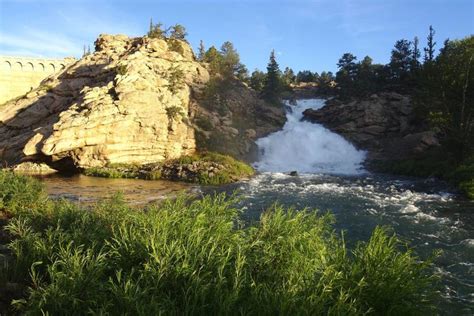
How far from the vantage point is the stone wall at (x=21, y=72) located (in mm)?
71188

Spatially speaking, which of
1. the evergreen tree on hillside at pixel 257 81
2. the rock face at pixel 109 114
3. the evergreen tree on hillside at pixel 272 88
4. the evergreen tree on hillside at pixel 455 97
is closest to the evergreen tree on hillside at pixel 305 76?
the evergreen tree on hillside at pixel 257 81

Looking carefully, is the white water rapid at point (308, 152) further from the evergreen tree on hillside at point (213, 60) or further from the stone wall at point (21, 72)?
the stone wall at point (21, 72)

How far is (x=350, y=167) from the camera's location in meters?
41.6

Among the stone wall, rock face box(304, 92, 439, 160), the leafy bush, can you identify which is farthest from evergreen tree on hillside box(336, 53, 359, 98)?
the stone wall

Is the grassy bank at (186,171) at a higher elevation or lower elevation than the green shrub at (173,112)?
lower

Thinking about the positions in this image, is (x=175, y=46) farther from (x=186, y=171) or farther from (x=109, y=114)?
(x=186, y=171)

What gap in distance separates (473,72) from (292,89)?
48.8 m

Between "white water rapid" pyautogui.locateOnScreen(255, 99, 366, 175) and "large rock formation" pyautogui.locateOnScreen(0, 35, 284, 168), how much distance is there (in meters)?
3.49

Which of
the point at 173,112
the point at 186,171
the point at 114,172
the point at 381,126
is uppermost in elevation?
the point at 173,112

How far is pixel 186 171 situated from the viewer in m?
31.2

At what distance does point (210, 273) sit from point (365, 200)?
17618 mm

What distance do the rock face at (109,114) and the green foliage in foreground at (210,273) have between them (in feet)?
85.9

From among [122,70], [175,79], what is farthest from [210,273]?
[175,79]

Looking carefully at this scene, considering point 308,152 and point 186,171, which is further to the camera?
point 308,152
